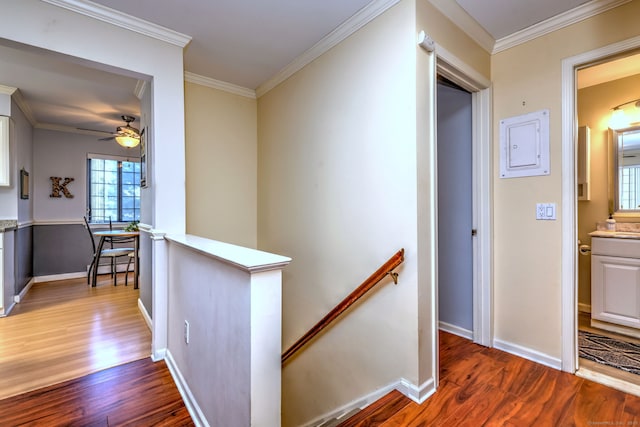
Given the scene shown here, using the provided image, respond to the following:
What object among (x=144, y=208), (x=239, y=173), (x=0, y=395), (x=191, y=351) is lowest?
(x=0, y=395)

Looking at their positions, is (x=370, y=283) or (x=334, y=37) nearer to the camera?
(x=370, y=283)

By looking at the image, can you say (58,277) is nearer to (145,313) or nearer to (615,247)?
(145,313)

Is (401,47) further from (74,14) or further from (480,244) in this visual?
(74,14)

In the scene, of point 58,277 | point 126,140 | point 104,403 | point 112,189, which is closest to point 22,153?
point 126,140

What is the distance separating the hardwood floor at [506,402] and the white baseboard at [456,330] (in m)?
0.42

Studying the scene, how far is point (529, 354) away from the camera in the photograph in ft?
6.93

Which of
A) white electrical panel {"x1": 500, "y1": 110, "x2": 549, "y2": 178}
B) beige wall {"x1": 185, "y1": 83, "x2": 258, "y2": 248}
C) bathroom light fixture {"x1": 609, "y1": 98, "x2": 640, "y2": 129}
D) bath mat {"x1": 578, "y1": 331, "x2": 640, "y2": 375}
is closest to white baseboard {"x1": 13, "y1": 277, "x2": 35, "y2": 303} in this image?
beige wall {"x1": 185, "y1": 83, "x2": 258, "y2": 248}

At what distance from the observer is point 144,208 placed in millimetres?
2947

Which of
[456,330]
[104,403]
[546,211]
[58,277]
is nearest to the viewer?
[104,403]

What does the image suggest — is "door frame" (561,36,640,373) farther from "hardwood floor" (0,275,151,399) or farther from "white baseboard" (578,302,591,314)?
Result: "hardwood floor" (0,275,151,399)

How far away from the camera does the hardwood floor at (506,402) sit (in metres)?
1.49

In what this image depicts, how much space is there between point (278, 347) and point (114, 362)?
185 cm

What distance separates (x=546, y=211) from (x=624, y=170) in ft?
5.51

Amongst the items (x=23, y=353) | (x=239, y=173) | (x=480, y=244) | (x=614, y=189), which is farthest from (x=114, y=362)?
(x=614, y=189)
